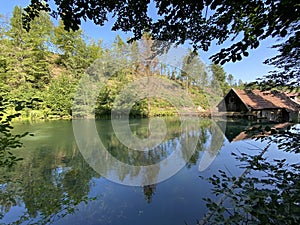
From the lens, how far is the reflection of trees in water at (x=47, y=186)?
231 cm

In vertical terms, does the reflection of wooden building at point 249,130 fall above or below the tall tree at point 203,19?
below

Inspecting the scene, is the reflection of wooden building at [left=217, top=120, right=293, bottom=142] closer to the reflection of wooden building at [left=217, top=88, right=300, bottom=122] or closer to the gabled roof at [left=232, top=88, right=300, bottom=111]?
the reflection of wooden building at [left=217, top=88, right=300, bottom=122]

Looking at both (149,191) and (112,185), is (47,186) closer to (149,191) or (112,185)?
(112,185)

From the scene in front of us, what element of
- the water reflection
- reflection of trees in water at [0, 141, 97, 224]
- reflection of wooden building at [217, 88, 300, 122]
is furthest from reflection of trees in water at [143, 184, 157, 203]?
reflection of wooden building at [217, 88, 300, 122]

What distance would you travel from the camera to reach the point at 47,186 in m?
3.08

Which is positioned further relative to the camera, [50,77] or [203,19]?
[50,77]

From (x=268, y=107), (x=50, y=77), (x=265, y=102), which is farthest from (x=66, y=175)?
(x=50, y=77)

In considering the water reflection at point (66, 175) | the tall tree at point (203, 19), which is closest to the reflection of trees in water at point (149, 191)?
the water reflection at point (66, 175)

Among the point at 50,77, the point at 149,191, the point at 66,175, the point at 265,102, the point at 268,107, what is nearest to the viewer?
the point at 149,191

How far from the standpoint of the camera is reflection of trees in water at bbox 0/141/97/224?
91.0 inches

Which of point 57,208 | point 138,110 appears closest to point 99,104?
point 138,110

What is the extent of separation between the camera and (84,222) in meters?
2.17

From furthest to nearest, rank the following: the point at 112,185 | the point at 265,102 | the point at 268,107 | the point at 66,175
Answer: the point at 265,102 → the point at 268,107 → the point at 66,175 → the point at 112,185

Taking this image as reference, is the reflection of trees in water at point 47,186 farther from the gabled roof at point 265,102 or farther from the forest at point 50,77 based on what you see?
the gabled roof at point 265,102
